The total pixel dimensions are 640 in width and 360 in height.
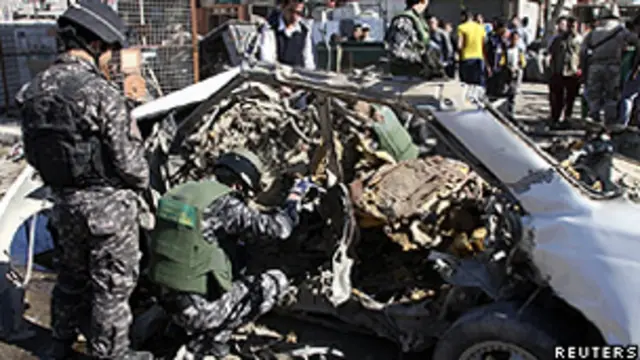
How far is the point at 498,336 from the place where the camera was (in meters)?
2.49

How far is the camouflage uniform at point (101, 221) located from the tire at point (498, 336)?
1.70 meters

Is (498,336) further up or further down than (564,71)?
further down

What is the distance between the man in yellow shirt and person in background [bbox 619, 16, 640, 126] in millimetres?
1982

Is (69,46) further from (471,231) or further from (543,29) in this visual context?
(543,29)

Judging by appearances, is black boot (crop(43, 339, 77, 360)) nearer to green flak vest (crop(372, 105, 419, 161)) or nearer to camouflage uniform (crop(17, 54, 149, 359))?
camouflage uniform (crop(17, 54, 149, 359))

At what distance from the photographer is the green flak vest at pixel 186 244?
3025 mm

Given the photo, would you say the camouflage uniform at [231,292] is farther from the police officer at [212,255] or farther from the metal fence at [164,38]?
the metal fence at [164,38]

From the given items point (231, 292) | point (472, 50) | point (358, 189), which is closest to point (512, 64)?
point (472, 50)

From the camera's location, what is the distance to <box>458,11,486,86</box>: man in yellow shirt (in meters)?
8.82

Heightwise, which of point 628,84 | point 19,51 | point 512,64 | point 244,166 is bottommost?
point 244,166

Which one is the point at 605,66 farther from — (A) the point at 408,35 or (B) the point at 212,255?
(B) the point at 212,255

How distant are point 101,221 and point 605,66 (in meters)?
7.10

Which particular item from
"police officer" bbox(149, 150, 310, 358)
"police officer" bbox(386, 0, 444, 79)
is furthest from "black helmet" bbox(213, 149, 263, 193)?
"police officer" bbox(386, 0, 444, 79)

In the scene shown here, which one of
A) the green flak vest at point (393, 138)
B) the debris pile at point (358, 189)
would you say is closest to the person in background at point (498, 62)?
the green flak vest at point (393, 138)
